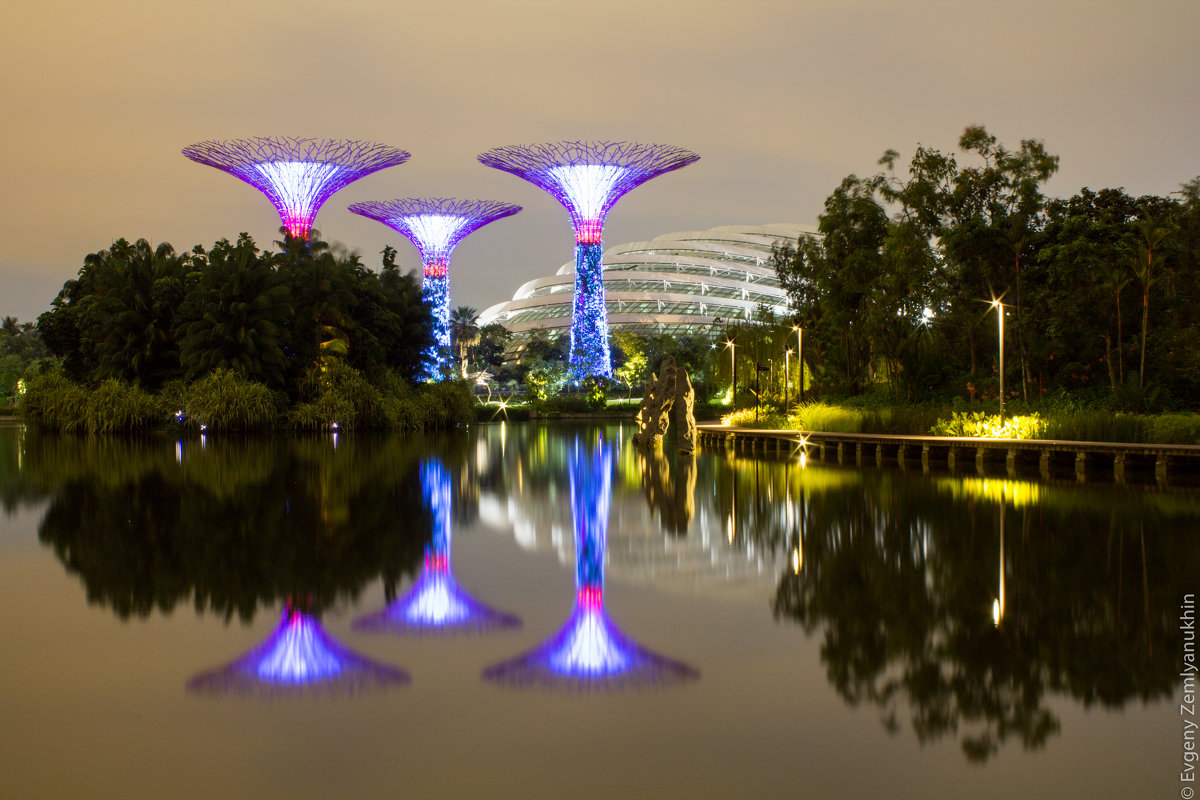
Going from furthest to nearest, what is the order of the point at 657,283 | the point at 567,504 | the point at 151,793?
1. the point at 657,283
2. the point at 567,504
3. the point at 151,793

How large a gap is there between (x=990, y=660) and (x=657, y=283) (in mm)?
89081

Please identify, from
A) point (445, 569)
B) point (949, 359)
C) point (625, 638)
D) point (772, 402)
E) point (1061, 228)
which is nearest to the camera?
point (625, 638)

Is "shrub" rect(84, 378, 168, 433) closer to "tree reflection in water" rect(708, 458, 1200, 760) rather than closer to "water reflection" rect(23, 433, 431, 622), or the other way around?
"water reflection" rect(23, 433, 431, 622)

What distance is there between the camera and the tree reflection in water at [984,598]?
5.21 meters

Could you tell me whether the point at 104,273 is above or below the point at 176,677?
above

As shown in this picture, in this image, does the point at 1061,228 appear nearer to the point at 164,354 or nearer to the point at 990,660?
the point at 990,660

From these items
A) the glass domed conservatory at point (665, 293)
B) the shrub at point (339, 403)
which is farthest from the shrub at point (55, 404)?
the glass domed conservatory at point (665, 293)

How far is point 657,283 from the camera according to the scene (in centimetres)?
9400

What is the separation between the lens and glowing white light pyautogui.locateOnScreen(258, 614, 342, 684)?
5633 millimetres

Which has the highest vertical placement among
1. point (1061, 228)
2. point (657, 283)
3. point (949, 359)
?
point (657, 283)

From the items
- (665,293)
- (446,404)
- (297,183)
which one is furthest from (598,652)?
(665,293)

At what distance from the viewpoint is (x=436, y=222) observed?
55.1 metres

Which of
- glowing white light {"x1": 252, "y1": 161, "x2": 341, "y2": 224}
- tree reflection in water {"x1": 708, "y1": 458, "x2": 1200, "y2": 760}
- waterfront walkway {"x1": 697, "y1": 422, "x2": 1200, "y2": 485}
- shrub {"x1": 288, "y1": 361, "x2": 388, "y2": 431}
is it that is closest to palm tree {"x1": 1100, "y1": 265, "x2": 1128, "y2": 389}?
waterfront walkway {"x1": 697, "y1": 422, "x2": 1200, "y2": 485}

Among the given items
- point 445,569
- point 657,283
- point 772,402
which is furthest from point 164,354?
point 657,283
